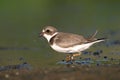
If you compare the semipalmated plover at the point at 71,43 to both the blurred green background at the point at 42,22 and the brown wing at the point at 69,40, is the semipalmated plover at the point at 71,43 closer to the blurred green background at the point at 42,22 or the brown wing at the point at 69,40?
the brown wing at the point at 69,40

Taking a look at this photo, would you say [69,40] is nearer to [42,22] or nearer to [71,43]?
[71,43]

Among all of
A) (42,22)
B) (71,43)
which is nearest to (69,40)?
(71,43)

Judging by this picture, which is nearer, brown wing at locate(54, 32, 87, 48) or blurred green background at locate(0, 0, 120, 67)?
brown wing at locate(54, 32, 87, 48)

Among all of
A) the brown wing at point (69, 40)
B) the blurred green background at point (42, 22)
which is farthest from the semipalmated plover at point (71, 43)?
the blurred green background at point (42, 22)

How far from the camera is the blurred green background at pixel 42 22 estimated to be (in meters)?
18.4

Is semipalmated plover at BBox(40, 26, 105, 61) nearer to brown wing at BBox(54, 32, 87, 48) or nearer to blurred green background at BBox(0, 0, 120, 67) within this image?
brown wing at BBox(54, 32, 87, 48)

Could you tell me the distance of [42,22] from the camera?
94.1ft

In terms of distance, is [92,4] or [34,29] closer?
[34,29]

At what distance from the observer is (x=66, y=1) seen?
3847 cm

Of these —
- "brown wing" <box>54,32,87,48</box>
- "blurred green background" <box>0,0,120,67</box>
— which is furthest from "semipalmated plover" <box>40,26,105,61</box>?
"blurred green background" <box>0,0,120,67</box>

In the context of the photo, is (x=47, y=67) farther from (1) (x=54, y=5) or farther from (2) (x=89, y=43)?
(1) (x=54, y=5)

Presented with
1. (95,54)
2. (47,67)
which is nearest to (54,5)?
(95,54)

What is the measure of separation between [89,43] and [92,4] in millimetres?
20566

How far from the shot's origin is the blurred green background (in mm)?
18359
